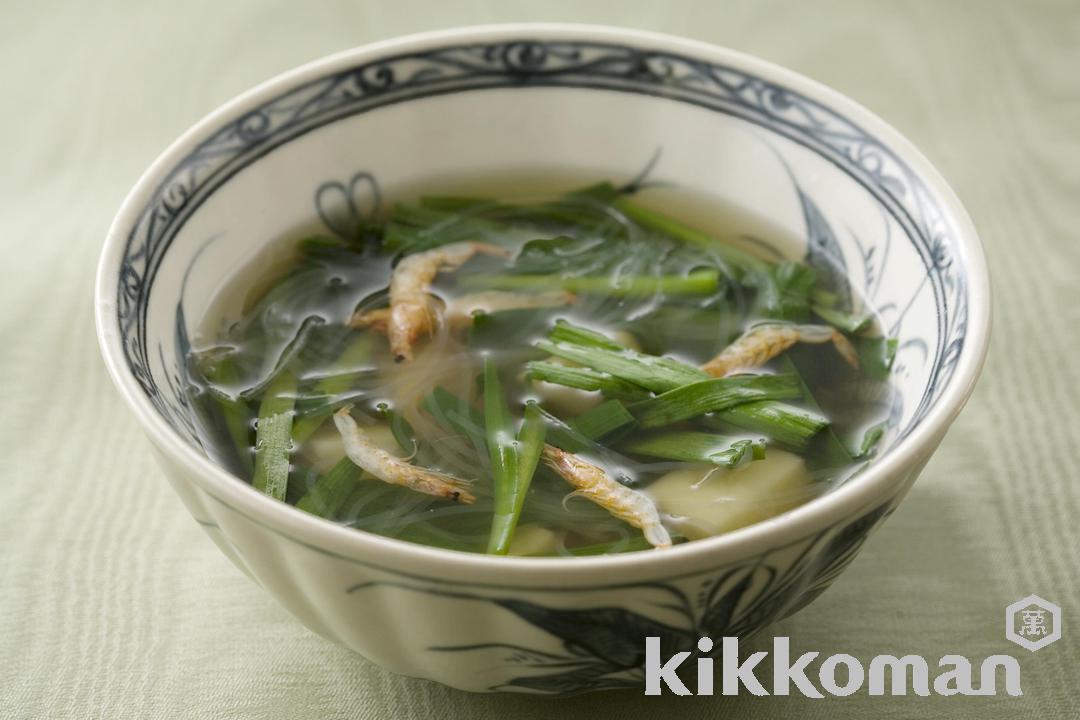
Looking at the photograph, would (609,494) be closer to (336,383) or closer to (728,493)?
(728,493)

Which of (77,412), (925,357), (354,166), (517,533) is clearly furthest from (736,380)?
(77,412)

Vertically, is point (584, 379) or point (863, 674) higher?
point (584, 379)

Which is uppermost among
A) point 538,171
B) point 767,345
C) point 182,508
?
point 538,171

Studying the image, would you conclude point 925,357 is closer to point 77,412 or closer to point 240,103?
point 240,103

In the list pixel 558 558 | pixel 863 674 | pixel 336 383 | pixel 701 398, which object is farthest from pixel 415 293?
pixel 863 674

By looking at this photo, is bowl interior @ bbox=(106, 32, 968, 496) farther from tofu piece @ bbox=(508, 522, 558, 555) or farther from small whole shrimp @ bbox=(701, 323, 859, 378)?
tofu piece @ bbox=(508, 522, 558, 555)

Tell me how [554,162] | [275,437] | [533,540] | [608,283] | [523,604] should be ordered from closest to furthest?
[523,604]
[533,540]
[275,437]
[608,283]
[554,162]

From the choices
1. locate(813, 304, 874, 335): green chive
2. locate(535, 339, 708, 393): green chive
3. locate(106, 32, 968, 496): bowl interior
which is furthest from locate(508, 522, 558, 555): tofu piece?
locate(813, 304, 874, 335): green chive
